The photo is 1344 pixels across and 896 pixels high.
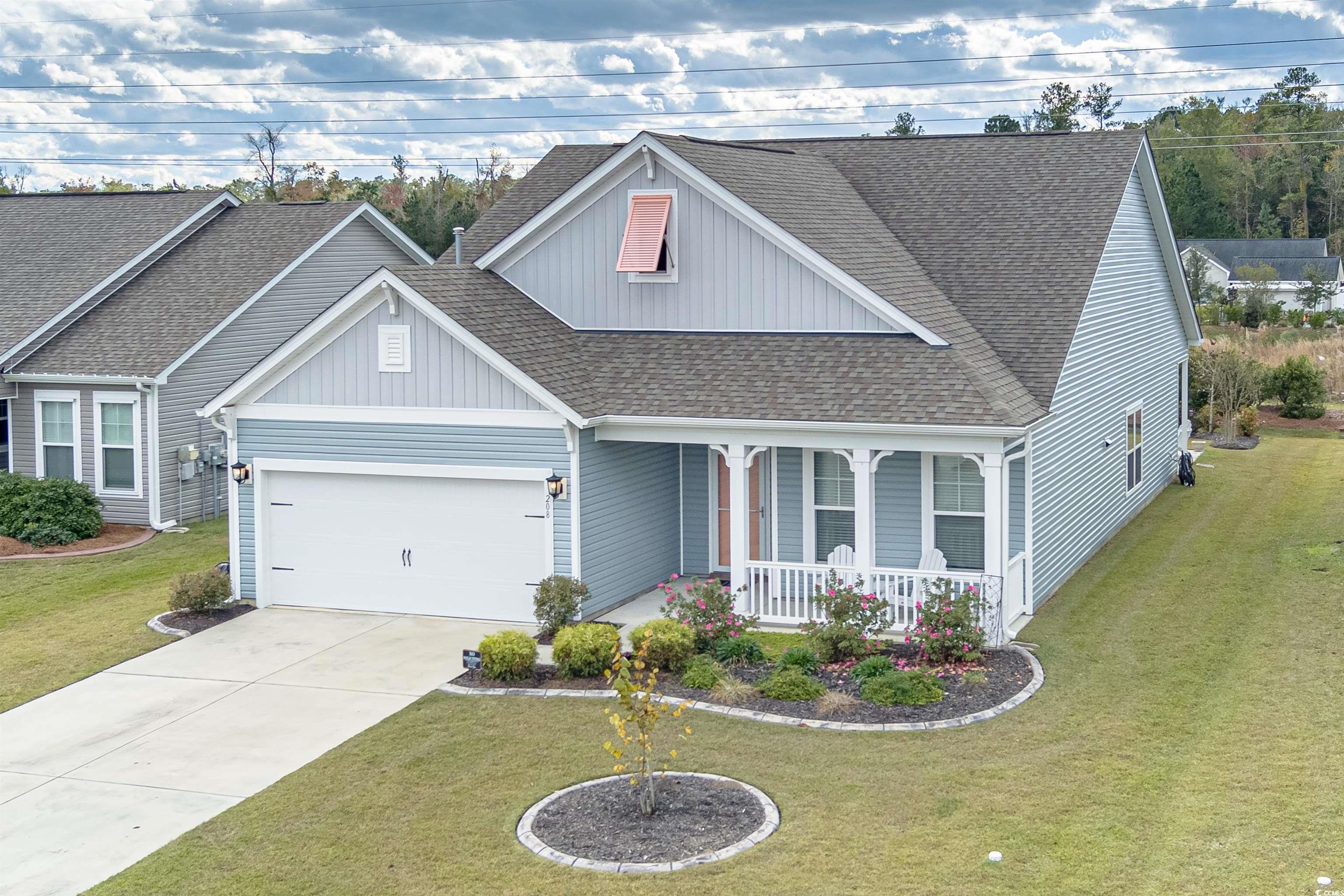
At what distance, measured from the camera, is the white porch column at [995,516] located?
15.9 meters

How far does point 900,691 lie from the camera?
13578 mm

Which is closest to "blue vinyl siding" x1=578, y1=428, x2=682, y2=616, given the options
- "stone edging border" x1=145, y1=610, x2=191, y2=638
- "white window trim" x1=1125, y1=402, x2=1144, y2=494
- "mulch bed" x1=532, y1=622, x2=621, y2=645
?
"mulch bed" x1=532, y1=622, x2=621, y2=645

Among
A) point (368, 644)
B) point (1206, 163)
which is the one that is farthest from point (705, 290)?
point (1206, 163)

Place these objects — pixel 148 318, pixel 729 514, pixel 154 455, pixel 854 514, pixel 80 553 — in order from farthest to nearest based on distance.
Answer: pixel 148 318, pixel 154 455, pixel 80 553, pixel 729 514, pixel 854 514

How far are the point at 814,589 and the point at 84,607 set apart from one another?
9.79 meters

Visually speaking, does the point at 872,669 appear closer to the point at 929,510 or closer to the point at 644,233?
the point at 929,510

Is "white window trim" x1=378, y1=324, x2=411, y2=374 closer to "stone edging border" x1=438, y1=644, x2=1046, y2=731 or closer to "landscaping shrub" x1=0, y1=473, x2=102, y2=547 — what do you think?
"stone edging border" x1=438, y1=644, x2=1046, y2=731

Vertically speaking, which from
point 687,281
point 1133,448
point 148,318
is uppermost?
point 148,318

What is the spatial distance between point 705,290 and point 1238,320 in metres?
51.4

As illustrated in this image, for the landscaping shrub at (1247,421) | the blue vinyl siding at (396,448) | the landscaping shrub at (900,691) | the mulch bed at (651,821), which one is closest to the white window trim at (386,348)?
the blue vinyl siding at (396,448)

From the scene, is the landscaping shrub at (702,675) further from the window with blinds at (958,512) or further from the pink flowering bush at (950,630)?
the window with blinds at (958,512)

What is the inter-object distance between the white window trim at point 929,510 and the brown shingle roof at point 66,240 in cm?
1625

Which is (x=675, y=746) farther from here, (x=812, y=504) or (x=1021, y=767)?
(x=812, y=504)

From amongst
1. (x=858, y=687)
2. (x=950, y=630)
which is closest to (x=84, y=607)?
(x=858, y=687)
